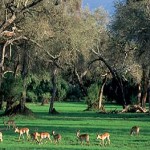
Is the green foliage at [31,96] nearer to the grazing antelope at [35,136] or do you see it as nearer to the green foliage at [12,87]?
the green foliage at [12,87]

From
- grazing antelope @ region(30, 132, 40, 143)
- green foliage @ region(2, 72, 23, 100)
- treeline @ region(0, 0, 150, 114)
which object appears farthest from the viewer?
green foliage @ region(2, 72, 23, 100)

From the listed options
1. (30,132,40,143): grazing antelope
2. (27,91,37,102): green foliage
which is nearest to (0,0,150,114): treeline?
(30,132,40,143): grazing antelope

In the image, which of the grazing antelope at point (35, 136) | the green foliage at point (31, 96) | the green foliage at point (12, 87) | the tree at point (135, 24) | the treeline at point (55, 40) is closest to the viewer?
the grazing antelope at point (35, 136)

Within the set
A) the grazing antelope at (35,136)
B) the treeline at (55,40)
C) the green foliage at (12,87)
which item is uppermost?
the treeline at (55,40)

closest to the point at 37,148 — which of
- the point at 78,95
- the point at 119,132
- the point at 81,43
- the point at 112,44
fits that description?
the point at 119,132

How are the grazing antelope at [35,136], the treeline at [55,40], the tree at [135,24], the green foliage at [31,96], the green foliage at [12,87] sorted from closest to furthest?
the grazing antelope at [35,136]
the treeline at [55,40]
the tree at [135,24]
the green foliage at [12,87]
the green foliage at [31,96]

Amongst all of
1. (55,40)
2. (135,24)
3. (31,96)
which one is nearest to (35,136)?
(135,24)

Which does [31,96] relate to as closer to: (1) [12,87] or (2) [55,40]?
(2) [55,40]

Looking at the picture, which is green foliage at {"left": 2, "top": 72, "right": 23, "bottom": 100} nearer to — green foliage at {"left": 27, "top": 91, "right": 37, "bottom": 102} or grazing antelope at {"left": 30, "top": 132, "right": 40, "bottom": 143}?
grazing antelope at {"left": 30, "top": 132, "right": 40, "bottom": 143}

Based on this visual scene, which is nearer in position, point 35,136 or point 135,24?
point 35,136

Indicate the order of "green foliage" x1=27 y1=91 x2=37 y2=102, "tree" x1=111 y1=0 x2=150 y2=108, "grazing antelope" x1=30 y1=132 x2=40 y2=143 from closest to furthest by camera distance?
1. "grazing antelope" x1=30 y1=132 x2=40 y2=143
2. "tree" x1=111 y1=0 x2=150 y2=108
3. "green foliage" x1=27 y1=91 x2=37 y2=102

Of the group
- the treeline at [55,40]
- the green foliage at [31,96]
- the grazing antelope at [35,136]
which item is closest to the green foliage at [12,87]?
the treeline at [55,40]

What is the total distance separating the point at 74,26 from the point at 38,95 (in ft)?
190

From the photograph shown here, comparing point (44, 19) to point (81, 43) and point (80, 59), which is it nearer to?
point (81, 43)
